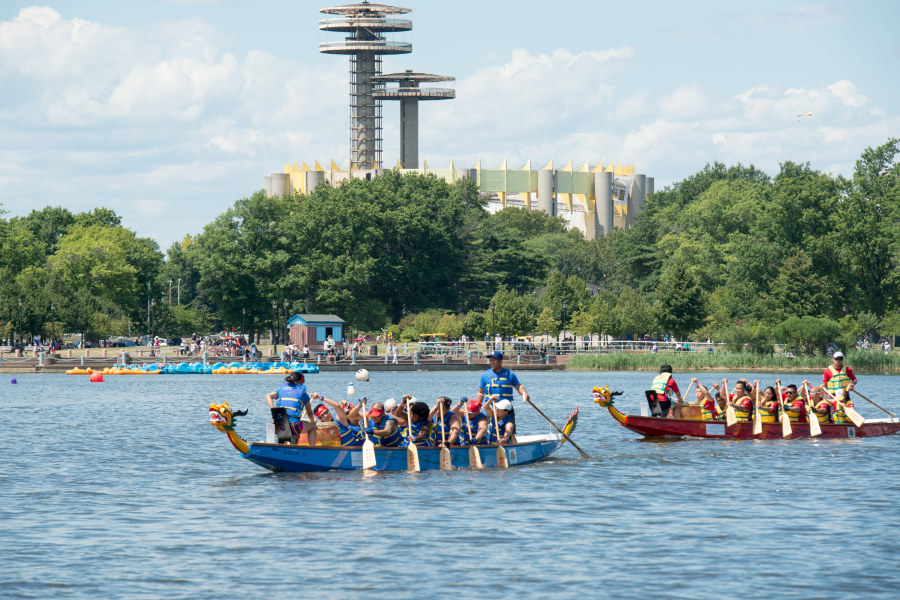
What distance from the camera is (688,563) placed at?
16844 mm

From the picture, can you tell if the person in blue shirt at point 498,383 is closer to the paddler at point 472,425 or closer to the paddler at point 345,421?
the paddler at point 472,425

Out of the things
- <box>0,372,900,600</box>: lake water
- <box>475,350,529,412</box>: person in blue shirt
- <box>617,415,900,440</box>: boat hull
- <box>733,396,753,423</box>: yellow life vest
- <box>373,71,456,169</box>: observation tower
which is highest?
<box>373,71,456,169</box>: observation tower

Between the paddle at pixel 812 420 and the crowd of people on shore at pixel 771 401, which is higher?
the crowd of people on shore at pixel 771 401

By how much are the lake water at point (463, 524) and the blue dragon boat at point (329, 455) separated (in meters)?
0.32

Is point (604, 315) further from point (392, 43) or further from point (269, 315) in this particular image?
point (392, 43)

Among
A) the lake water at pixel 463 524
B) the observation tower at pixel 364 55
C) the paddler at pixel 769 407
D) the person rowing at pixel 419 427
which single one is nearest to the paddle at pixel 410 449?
the person rowing at pixel 419 427

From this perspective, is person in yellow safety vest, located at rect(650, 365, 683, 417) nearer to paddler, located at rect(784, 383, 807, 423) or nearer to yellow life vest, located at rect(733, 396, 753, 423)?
yellow life vest, located at rect(733, 396, 753, 423)

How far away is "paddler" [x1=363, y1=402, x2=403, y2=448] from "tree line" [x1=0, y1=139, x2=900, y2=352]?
5786cm

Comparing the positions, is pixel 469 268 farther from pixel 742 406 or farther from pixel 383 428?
pixel 383 428

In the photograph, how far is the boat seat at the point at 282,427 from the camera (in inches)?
914

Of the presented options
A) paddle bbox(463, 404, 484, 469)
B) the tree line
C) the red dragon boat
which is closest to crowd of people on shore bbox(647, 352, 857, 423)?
the red dragon boat

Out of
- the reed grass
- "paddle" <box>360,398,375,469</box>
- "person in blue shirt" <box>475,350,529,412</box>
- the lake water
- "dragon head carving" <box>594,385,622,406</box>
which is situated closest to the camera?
the lake water

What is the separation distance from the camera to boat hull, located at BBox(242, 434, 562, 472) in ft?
77.8

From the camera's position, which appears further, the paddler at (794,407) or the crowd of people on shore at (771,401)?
the paddler at (794,407)
